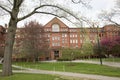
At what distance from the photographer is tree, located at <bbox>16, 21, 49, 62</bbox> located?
56469 mm

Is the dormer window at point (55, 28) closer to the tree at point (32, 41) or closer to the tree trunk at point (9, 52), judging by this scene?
the tree at point (32, 41)

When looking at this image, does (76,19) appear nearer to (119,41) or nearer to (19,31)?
(119,41)

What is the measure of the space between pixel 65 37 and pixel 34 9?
3101 inches

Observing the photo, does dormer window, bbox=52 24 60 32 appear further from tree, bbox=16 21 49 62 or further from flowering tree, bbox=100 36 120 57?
flowering tree, bbox=100 36 120 57

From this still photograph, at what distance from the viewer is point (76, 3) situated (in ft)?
59.8

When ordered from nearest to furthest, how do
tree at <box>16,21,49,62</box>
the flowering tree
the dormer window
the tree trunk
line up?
the tree trunk → tree at <box>16,21,49,62</box> → the flowering tree → the dormer window

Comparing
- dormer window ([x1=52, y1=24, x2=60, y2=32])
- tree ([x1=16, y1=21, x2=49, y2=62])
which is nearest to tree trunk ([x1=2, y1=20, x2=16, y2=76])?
tree ([x1=16, y1=21, x2=49, y2=62])

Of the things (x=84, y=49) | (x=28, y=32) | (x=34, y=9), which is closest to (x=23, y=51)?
(x=28, y=32)

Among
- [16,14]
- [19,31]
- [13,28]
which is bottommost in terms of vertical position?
[13,28]

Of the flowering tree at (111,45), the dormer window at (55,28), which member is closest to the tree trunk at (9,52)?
the flowering tree at (111,45)

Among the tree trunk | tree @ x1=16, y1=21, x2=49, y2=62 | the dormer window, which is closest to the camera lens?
the tree trunk

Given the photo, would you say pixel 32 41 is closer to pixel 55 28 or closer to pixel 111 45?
pixel 111 45

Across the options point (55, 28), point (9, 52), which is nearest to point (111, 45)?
point (55, 28)

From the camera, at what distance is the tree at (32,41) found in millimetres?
56469
